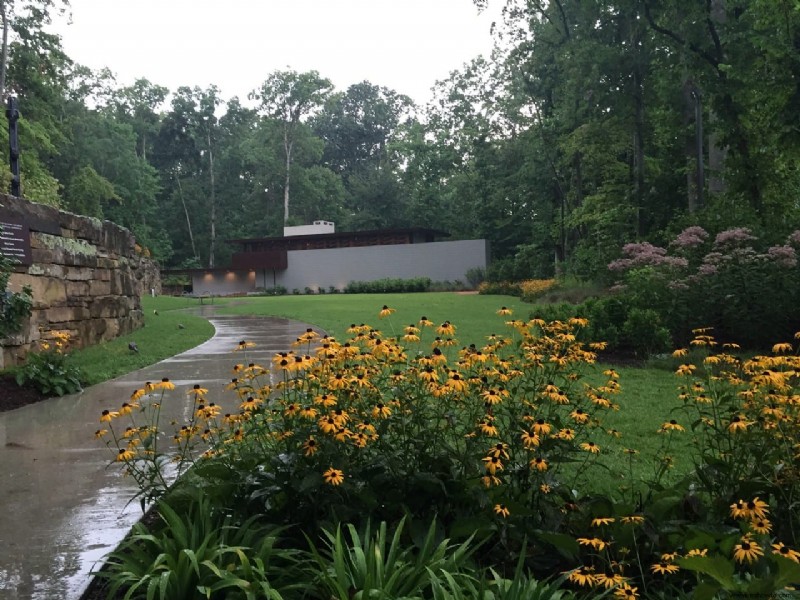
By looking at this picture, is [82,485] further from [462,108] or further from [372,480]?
[462,108]

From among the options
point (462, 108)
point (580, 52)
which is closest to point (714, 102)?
point (580, 52)

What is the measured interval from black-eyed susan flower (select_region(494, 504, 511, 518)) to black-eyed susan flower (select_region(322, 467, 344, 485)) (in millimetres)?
652

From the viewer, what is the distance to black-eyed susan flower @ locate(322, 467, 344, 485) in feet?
8.32

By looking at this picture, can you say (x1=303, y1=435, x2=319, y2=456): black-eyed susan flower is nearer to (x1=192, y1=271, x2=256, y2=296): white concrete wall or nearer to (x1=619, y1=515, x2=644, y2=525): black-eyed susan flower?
(x1=619, y1=515, x2=644, y2=525): black-eyed susan flower

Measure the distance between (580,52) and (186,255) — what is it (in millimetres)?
46861

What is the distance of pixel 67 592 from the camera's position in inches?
103

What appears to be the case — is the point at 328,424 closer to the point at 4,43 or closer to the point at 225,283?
the point at 4,43

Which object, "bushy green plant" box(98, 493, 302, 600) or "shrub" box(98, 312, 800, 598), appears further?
"shrub" box(98, 312, 800, 598)

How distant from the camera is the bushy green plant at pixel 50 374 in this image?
6926 millimetres

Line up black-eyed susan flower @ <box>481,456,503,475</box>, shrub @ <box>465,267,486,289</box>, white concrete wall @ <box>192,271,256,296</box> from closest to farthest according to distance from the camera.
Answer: black-eyed susan flower @ <box>481,456,503,475</box> → shrub @ <box>465,267,486,289</box> → white concrete wall @ <box>192,271,256,296</box>

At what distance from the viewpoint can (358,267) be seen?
139ft

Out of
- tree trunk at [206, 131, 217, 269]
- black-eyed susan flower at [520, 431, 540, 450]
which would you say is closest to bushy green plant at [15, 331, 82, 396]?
black-eyed susan flower at [520, 431, 540, 450]

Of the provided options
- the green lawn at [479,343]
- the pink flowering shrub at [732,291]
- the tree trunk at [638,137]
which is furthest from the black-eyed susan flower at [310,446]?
the tree trunk at [638,137]

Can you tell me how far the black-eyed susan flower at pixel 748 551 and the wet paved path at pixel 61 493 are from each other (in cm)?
251
